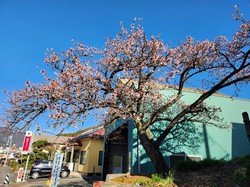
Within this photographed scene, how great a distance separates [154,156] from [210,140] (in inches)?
248

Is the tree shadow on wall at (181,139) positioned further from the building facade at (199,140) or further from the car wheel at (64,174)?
the car wheel at (64,174)

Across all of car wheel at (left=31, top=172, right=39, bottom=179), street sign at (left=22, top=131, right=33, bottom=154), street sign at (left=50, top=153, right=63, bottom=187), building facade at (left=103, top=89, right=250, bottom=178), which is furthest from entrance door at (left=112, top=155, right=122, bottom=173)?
street sign at (left=50, top=153, right=63, bottom=187)

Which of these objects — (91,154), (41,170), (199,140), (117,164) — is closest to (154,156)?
(199,140)

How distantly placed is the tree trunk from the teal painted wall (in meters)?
3.02

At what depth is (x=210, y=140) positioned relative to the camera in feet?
41.4

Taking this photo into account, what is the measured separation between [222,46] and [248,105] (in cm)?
819

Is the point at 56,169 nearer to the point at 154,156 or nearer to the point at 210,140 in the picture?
the point at 154,156

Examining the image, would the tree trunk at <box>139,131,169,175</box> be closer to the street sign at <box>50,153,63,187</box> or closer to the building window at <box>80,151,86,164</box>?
the street sign at <box>50,153,63,187</box>

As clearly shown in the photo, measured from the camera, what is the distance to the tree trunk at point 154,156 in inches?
309

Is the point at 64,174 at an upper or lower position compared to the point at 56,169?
lower

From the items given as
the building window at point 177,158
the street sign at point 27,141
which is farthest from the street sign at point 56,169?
the street sign at point 27,141

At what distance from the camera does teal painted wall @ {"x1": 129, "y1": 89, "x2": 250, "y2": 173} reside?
11701mm

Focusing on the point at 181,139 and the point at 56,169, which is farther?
Result: the point at 181,139

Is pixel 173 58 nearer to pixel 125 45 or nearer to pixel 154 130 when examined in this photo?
pixel 125 45
